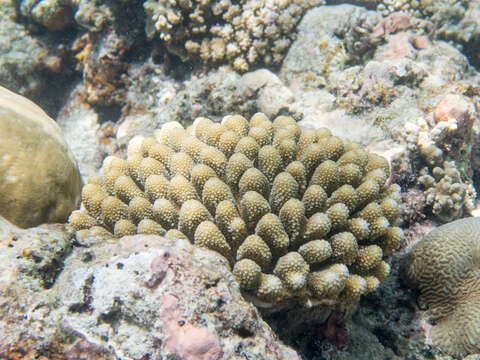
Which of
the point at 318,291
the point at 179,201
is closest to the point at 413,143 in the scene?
the point at 318,291

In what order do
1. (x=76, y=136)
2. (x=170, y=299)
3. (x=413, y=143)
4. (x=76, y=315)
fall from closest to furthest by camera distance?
1. (x=170, y=299)
2. (x=76, y=315)
3. (x=413, y=143)
4. (x=76, y=136)

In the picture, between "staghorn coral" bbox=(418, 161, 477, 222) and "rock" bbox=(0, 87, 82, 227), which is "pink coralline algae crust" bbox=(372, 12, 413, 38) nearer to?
"staghorn coral" bbox=(418, 161, 477, 222)

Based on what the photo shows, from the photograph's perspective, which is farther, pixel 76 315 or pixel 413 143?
pixel 413 143

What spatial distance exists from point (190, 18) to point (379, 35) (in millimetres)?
3712

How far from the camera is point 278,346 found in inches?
78.2

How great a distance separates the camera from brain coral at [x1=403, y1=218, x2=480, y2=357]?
2.97m

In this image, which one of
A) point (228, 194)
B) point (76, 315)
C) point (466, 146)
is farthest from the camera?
point (466, 146)

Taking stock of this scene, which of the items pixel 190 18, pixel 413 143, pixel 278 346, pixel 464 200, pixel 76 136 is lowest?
pixel 76 136

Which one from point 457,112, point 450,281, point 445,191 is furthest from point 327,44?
point 450,281

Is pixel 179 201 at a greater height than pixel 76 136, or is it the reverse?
pixel 179 201

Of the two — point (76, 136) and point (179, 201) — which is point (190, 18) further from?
point (179, 201)

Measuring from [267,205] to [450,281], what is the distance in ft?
7.35

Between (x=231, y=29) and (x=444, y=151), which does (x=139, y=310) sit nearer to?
(x=444, y=151)

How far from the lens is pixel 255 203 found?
7.80 feet
